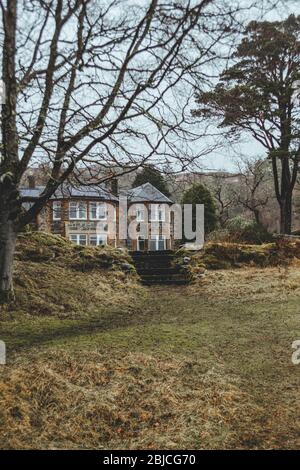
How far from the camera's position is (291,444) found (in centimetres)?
312

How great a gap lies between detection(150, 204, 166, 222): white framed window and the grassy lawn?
30.5 meters

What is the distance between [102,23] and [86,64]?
1.86 feet

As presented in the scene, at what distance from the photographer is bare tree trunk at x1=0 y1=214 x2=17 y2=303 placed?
653 cm

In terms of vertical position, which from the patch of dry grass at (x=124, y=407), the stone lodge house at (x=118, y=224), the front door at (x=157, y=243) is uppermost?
the stone lodge house at (x=118, y=224)

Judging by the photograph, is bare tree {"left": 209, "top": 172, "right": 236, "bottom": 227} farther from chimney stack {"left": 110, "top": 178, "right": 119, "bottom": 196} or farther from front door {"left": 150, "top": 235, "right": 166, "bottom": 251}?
chimney stack {"left": 110, "top": 178, "right": 119, "bottom": 196}

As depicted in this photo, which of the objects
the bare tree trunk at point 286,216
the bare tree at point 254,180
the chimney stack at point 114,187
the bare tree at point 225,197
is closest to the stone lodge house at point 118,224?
the bare tree at point 225,197

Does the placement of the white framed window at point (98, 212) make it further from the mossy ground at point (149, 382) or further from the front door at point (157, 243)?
the mossy ground at point (149, 382)

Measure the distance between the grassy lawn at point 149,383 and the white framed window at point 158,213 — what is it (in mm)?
30461

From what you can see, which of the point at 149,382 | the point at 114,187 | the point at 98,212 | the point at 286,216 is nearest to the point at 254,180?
the point at 286,216

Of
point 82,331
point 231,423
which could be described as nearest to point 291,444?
point 231,423

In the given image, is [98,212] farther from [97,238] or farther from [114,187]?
[114,187]

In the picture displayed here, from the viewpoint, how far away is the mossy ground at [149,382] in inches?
126

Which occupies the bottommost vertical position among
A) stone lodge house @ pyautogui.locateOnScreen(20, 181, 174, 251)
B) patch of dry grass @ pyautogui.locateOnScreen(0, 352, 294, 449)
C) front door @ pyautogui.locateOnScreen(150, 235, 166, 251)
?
patch of dry grass @ pyautogui.locateOnScreen(0, 352, 294, 449)

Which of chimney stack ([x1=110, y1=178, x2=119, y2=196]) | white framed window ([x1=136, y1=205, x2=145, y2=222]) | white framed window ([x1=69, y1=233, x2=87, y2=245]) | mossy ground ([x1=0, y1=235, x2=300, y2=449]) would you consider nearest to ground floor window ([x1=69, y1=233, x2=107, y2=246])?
white framed window ([x1=69, y1=233, x2=87, y2=245])
